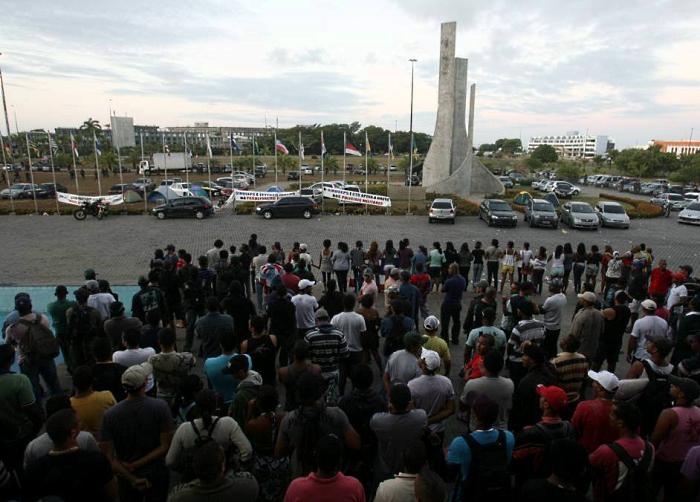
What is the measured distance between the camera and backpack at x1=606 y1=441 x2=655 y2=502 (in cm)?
350

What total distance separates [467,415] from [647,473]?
1.87 m

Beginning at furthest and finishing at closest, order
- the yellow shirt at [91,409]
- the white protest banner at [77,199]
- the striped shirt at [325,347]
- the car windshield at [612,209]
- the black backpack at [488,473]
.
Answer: the white protest banner at [77,199]
the car windshield at [612,209]
the striped shirt at [325,347]
the yellow shirt at [91,409]
the black backpack at [488,473]

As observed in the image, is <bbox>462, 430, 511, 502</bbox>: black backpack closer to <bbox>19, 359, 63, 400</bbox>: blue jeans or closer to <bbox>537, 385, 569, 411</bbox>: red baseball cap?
<bbox>537, 385, 569, 411</bbox>: red baseball cap

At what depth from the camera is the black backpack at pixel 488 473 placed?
3.45m

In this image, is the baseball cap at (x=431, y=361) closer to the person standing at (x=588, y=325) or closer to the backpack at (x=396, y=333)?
the backpack at (x=396, y=333)

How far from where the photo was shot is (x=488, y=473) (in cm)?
346

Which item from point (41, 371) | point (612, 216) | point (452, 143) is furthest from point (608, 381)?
point (452, 143)

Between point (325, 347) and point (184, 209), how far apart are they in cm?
2361

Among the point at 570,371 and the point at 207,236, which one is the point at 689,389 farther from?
the point at 207,236

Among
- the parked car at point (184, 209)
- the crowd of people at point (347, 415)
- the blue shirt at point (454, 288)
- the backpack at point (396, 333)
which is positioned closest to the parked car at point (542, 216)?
the blue shirt at point (454, 288)

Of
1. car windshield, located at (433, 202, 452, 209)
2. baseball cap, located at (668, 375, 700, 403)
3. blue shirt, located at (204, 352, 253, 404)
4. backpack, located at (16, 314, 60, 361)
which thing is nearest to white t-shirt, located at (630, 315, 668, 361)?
baseball cap, located at (668, 375, 700, 403)

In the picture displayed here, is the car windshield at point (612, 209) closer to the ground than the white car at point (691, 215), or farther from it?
farther from it

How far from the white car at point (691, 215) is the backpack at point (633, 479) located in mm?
28636

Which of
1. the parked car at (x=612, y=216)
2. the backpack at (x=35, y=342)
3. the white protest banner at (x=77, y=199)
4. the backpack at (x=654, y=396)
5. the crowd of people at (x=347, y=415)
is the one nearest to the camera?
the crowd of people at (x=347, y=415)
